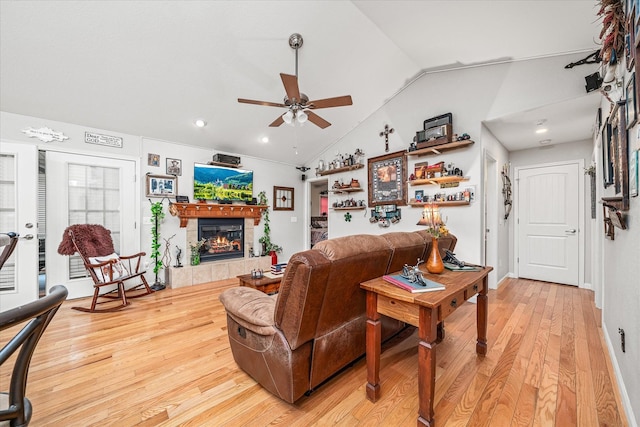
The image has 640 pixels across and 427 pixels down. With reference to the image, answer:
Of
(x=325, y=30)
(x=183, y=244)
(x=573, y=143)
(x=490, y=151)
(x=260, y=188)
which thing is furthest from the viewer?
(x=260, y=188)

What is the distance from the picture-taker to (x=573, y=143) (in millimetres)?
4211

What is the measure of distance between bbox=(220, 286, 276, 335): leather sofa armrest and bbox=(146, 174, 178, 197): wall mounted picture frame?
327 centimetres

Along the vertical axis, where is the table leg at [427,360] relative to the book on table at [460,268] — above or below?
below

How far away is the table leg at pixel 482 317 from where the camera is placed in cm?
210

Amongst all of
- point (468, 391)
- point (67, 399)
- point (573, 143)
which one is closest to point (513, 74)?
point (573, 143)

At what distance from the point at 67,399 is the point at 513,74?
530 cm

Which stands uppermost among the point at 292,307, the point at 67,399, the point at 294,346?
the point at 292,307

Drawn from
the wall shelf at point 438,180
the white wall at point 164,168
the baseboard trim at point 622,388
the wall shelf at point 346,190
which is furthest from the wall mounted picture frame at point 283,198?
the baseboard trim at point 622,388

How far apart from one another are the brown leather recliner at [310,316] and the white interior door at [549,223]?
399cm

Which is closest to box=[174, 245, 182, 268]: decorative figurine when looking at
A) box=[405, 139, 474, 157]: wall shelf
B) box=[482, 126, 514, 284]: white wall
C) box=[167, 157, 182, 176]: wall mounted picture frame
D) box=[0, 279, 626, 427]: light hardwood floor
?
box=[167, 157, 182, 176]: wall mounted picture frame

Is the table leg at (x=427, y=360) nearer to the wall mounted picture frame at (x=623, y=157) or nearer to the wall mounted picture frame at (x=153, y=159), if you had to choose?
the wall mounted picture frame at (x=623, y=157)

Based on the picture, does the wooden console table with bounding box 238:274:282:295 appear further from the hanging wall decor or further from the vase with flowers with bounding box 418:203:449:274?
the hanging wall decor

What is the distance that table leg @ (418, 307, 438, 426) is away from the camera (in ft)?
4.52

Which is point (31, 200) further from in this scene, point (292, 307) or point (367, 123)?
point (367, 123)
